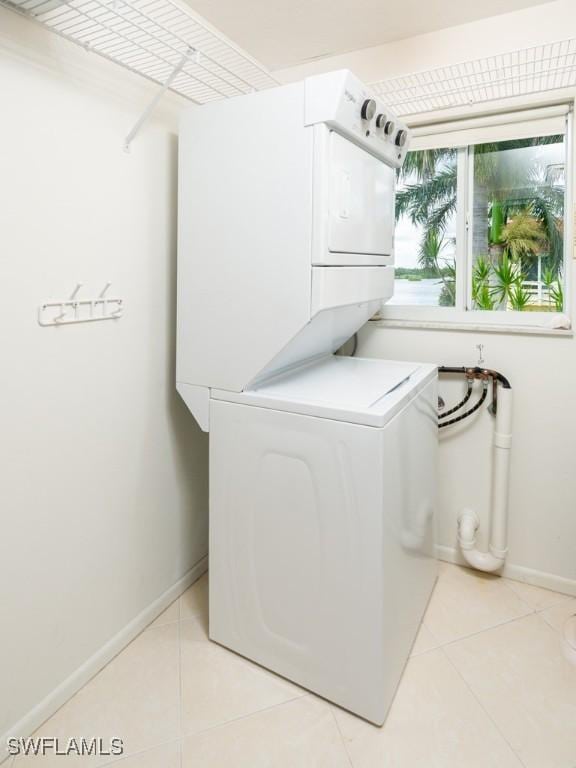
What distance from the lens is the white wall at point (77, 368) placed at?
149cm

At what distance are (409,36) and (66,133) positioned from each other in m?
1.65

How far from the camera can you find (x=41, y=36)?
58.6 inches

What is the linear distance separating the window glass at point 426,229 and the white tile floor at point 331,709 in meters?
1.55

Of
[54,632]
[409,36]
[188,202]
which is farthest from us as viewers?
[409,36]

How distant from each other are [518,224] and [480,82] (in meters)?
0.63

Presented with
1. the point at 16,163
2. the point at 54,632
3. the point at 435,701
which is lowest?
the point at 435,701

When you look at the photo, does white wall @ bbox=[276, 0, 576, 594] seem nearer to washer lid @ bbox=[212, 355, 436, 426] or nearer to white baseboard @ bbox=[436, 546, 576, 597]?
white baseboard @ bbox=[436, 546, 576, 597]

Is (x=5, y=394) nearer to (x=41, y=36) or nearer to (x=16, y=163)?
(x=16, y=163)

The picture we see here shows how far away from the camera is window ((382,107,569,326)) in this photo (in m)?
2.30

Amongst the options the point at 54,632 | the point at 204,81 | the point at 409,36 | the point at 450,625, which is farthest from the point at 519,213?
the point at 54,632

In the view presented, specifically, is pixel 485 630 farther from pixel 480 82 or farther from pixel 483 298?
pixel 480 82

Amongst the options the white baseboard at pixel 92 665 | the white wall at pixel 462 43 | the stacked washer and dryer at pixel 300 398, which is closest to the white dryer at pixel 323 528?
the stacked washer and dryer at pixel 300 398

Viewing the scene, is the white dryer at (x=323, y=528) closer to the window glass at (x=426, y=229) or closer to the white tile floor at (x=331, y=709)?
the white tile floor at (x=331, y=709)

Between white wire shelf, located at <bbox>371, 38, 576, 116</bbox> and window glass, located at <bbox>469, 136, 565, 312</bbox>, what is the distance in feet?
0.82
